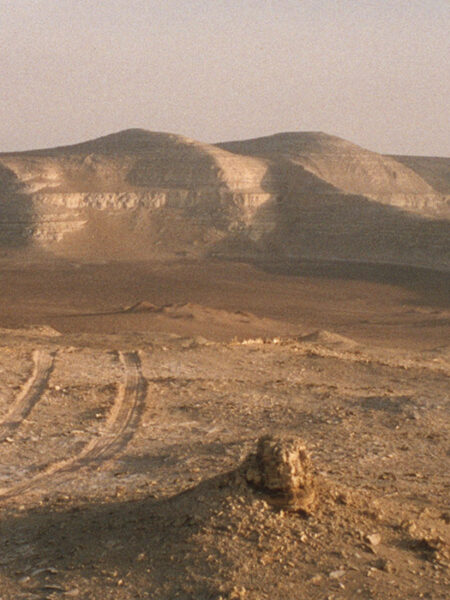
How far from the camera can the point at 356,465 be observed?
9.94 m

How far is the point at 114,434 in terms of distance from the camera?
1141cm

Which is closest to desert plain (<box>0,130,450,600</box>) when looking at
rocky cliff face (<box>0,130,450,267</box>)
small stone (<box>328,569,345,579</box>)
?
small stone (<box>328,569,345,579</box>)

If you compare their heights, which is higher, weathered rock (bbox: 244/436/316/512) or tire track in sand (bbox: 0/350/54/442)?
weathered rock (bbox: 244/436/316/512)

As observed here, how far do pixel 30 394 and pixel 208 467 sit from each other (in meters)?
4.69

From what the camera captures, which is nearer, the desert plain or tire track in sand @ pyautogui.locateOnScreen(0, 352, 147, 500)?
the desert plain

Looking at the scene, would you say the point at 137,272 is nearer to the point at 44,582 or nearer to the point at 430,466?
the point at 430,466

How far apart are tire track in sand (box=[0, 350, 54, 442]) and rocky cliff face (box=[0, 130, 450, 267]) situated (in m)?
38.4

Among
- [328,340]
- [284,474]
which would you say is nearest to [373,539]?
[284,474]

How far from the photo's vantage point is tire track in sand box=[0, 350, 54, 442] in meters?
11.7

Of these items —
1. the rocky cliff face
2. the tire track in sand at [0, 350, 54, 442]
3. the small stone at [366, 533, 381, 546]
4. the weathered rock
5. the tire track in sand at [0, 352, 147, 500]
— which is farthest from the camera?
the rocky cliff face

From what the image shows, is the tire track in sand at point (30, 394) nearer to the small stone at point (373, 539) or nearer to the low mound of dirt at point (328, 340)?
the small stone at point (373, 539)

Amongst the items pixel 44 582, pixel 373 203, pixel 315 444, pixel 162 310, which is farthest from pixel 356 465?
pixel 373 203

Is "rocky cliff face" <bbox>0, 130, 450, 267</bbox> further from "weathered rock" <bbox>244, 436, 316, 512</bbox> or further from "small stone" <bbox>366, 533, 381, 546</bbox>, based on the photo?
"small stone" <bbox>366, 533, 381, 546</bbox>

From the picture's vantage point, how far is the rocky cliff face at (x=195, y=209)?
5609cm
